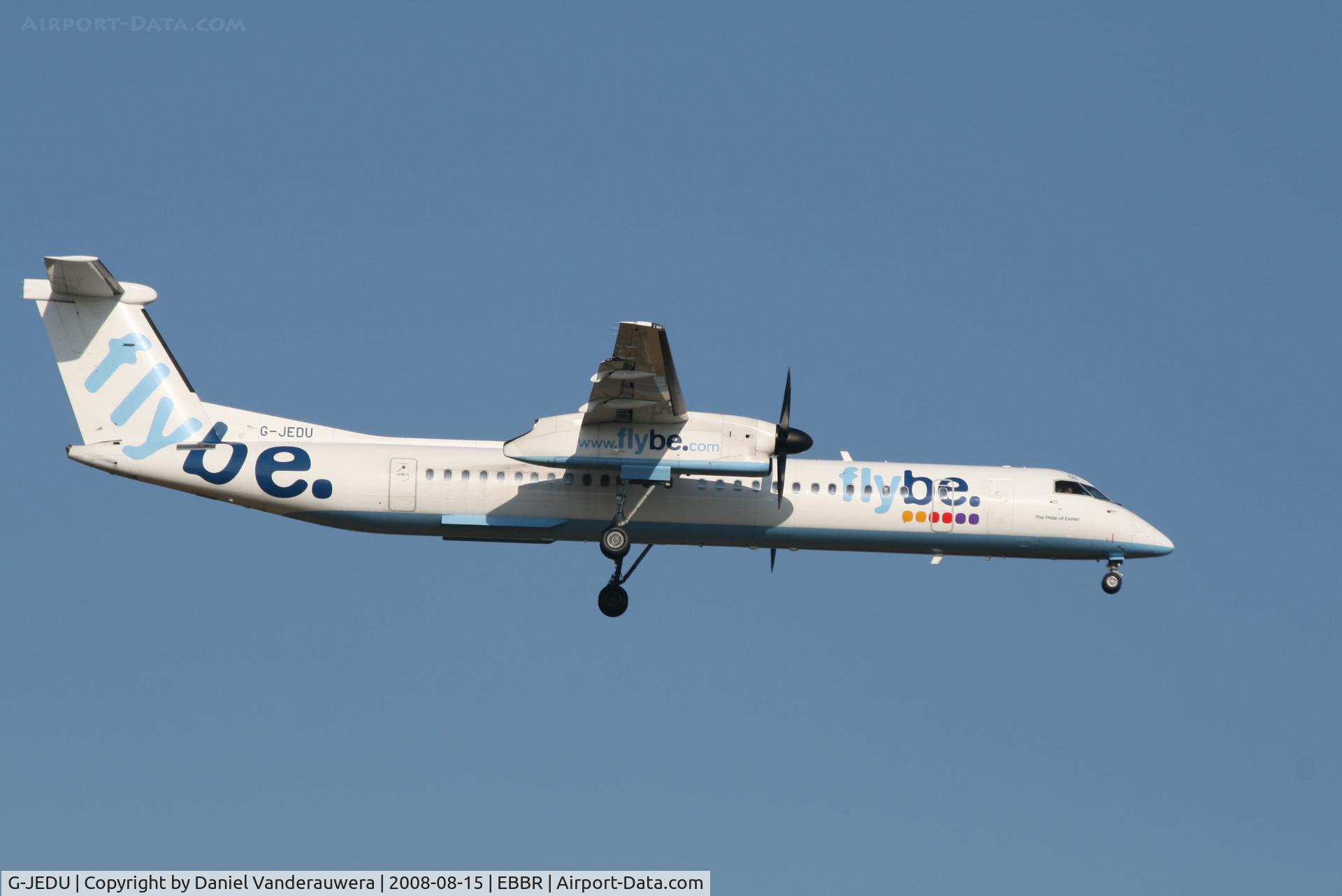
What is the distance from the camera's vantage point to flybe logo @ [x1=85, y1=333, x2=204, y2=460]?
95.6 ft

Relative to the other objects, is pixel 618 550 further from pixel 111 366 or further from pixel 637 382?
pixel 111 366

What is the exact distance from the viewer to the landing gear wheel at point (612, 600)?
29547mm

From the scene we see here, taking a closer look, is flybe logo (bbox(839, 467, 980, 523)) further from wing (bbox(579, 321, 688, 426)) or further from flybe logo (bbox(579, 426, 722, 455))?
wing (bbox(579, 321, 688, 426))

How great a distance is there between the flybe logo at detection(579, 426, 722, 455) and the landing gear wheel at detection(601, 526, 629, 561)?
62.5 inches

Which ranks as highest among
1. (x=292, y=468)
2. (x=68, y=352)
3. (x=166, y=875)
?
(x=68, y=352)

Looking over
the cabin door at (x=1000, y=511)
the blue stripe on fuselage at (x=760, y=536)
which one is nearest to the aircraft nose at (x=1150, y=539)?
the blue stripe on fuselage at (x=760, y=536)

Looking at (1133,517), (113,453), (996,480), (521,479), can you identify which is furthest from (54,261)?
(1133,517)

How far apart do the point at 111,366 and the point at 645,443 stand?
9960 millimetres

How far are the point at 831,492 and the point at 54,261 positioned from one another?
14.4 meters

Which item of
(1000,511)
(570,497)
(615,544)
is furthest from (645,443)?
(1000,511)

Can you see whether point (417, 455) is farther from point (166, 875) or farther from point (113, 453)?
point (166, 875)

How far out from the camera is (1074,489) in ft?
101

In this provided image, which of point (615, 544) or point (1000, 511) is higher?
point (1000, 511)

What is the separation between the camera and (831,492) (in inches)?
1171
